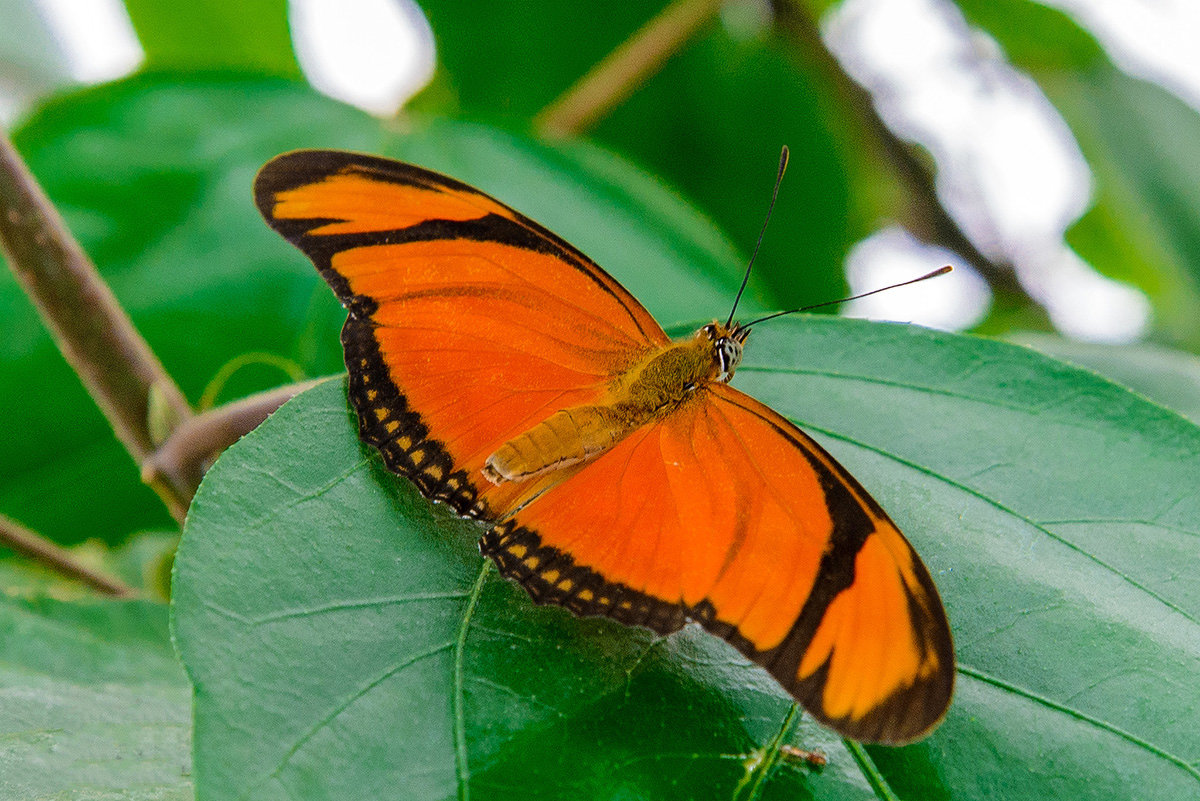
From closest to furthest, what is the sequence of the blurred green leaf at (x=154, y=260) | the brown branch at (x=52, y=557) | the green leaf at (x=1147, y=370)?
1. the brown branch at (x=52, y=557)
2. the blurred green leaf at (x=154, y=260)
3. the green leaf at (x=1147, y=370)

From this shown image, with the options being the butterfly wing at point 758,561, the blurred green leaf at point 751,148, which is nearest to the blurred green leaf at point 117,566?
the butterfly wing at point 758,561

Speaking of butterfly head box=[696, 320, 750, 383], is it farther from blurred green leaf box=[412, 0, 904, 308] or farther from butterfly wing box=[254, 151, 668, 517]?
blurred green leaf box=[412, 0, 904, 308]

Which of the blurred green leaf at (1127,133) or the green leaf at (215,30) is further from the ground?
the blurred green leaf at (1127,133)

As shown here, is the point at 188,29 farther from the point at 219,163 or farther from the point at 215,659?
the point at 215,659

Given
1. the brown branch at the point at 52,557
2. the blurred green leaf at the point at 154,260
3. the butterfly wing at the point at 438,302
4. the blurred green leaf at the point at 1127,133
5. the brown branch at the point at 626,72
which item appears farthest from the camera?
the blurred green leaf at the point at 1127,133

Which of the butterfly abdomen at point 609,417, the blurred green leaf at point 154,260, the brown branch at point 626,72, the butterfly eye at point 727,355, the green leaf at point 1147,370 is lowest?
the blurred green leaf at point 154,260

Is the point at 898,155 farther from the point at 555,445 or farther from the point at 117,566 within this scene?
the point at 117,566

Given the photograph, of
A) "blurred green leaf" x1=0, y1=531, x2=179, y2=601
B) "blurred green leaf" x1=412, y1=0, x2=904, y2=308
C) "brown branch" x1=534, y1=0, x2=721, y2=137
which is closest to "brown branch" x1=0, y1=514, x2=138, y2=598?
"blurred green leaf" x1=0, y1=531, x2=179, y2=601

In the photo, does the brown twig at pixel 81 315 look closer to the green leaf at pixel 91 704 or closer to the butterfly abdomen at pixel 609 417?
the green leaf at pixel 91 704

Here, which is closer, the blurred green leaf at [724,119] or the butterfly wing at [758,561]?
the butterfly wing at [758,561]
